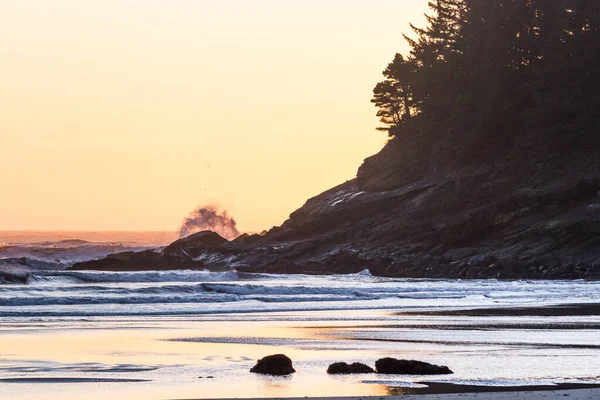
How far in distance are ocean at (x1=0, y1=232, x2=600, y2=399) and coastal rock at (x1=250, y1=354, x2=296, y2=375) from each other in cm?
33

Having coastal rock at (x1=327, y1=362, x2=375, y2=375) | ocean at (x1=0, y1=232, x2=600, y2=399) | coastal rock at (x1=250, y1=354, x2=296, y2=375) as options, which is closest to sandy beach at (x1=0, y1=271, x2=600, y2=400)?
ocean at (x1=0, y1=232, x2=600, y2=399)

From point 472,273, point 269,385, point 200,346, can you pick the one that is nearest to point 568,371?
Result: point 269,385

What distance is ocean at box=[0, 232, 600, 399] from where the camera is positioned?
1728 centimetres

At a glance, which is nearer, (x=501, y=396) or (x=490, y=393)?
(x=501, y=396)

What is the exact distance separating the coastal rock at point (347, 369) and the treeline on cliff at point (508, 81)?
59.3 m

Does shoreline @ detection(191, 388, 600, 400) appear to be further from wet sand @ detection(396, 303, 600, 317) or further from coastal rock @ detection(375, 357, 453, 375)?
wet sand @ detection(396, 303, 600, 317)

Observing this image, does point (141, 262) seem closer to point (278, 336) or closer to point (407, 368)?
point (278, 336)

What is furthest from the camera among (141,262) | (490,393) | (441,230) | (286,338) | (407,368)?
(141,262)

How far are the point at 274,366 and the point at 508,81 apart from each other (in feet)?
217

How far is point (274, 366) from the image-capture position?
59.8 ft

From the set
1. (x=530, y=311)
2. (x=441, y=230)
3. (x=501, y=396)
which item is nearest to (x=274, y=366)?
(x=501, y=396)

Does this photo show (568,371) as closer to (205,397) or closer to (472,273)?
(205,397)

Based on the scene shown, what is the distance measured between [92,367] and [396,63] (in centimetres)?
7930

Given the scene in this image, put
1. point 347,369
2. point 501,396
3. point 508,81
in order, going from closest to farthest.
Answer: point 501,396, point 347,369, point 508,81
